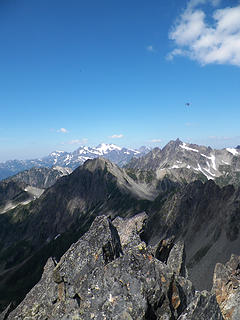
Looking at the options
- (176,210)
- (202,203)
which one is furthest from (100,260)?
(176,210)

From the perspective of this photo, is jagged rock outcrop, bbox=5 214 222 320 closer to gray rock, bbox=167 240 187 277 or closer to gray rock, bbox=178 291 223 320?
gray rock, bbox=178 291 223 320

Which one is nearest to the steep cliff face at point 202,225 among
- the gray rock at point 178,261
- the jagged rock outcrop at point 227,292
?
the gray rock at point 178,261

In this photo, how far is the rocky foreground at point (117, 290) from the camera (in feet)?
44.1

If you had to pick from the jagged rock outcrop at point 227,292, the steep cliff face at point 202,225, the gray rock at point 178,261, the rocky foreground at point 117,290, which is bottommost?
the steep cliff face at point 202,225

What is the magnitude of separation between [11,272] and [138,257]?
203 m

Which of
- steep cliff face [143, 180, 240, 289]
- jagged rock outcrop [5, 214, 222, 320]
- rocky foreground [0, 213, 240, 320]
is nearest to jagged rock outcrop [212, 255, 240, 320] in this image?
rocky foreground [0, 213, 240, 320]

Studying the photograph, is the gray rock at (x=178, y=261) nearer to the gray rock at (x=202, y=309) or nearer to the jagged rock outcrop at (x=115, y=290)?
the jagged rock outcrop at (x=115, y=290)

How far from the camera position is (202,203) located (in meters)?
128

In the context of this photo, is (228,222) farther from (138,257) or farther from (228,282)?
(138,257)

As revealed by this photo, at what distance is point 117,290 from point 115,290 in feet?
0.42

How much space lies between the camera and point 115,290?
14.3 meters

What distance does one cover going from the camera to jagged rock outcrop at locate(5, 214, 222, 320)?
13.4 meters

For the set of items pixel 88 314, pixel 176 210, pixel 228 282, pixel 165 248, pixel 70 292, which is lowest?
pixel 176 210

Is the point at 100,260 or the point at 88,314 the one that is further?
the point at 100,260
